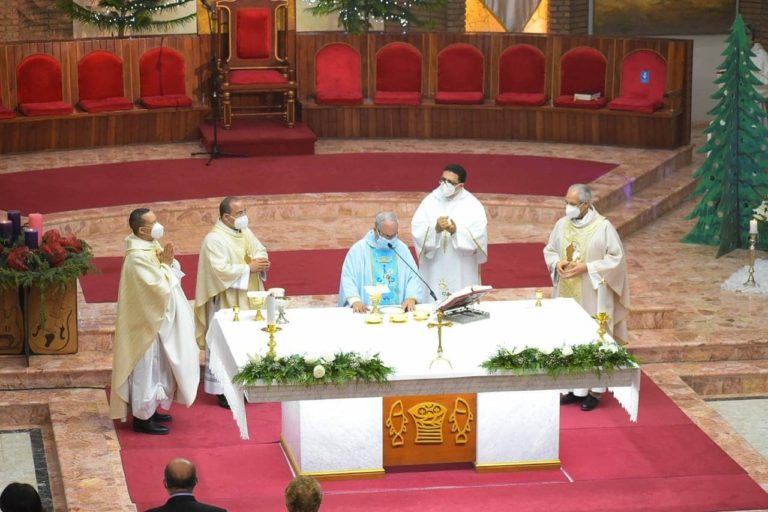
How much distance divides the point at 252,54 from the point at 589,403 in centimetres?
779

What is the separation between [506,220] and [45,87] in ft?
16.8

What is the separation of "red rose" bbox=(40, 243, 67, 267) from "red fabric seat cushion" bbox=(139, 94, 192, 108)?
6.48 metres

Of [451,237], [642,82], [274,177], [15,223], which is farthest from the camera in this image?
[642,82]

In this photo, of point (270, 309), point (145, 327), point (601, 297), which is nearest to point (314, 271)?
point (145, 327)

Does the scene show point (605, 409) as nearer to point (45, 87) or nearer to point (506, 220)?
point (506, 220)

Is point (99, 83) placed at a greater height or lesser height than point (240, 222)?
greater

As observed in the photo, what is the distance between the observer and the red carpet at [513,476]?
832cm

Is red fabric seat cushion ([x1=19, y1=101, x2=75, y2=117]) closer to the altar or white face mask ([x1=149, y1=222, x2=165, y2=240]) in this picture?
white face mask ([x1=149, y1=222, x2=165, y2=240])

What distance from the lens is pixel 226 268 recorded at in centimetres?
983

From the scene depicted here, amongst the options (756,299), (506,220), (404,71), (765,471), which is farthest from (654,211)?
(765,471)

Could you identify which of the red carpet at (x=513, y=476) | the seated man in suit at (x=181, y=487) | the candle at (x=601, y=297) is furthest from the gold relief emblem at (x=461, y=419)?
the seated man in suit at (x=181, y=487)

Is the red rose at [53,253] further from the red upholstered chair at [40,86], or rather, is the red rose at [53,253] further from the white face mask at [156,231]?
the red upholstered chair at [40,86]

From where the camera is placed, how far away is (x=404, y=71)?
56.1 feet

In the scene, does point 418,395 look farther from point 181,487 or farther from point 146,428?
point 181,487
